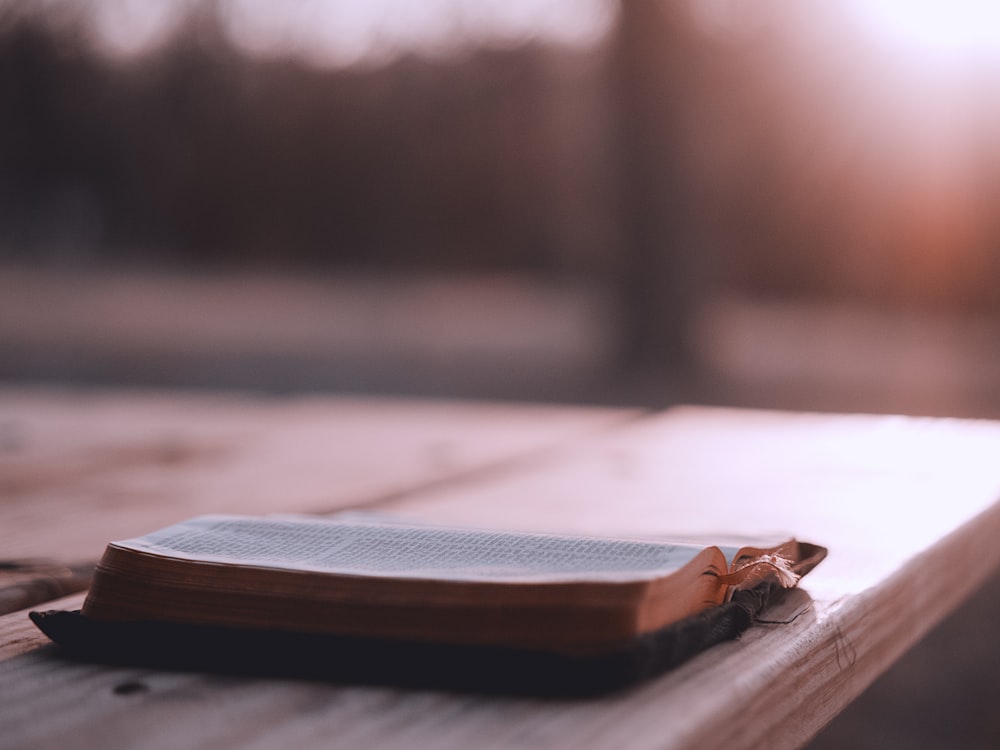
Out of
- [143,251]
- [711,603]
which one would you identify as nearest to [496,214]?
[143,251]

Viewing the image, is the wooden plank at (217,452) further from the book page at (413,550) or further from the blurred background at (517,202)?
the blurred background at (517,202)

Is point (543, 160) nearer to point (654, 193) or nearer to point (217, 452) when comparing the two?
point (654, 193)

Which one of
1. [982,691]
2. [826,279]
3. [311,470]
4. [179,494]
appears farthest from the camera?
[826,279]

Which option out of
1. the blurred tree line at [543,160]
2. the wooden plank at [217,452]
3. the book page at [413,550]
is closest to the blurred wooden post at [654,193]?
the blurred tree line at [543,160]

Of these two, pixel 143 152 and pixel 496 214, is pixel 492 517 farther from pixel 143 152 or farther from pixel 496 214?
pixel 143 152

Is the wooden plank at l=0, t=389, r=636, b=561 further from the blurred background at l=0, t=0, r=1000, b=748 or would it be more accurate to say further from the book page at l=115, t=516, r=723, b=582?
the blurred background at l=0, t=0, r=1000, b=748

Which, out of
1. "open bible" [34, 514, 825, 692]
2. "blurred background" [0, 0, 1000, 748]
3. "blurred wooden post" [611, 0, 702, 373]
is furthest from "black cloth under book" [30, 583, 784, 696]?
"blurred wooden post" [611, 0, 702, 373]
